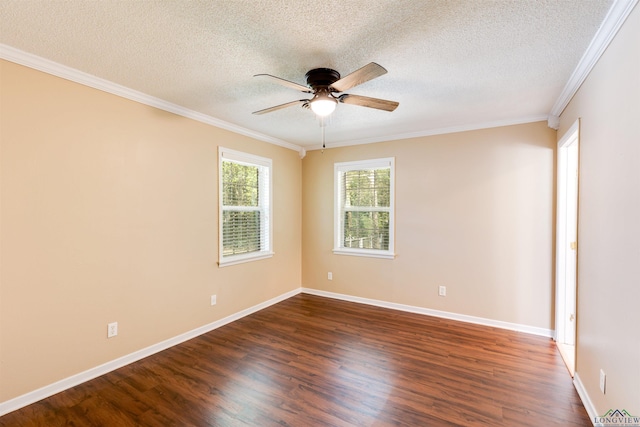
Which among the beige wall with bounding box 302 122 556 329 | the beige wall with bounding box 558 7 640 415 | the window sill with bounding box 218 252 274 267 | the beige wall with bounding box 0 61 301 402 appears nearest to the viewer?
the beige wall with bounding box 558 7 640 415

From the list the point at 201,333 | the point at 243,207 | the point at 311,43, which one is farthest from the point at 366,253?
the point at 311,43

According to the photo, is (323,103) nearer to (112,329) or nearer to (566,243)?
(112,329)

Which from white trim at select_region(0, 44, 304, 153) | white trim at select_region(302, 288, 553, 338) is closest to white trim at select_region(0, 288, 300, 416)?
white trim at select_region(302, 288, 553, 338)

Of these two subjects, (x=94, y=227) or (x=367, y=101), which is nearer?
(x=367, y=101)

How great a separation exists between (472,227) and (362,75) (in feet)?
8.70

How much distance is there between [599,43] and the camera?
5.79 ft

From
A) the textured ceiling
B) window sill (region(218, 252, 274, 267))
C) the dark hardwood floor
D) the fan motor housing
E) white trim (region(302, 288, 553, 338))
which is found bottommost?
the dark hardwood floor

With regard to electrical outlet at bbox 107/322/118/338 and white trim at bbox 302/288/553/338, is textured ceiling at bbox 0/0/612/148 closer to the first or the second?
electrical outlet at bbox 107/322/118/338

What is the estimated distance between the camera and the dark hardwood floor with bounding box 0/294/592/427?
1926 mm

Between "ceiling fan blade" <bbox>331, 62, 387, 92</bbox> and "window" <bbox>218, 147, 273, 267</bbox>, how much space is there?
6.77 feet

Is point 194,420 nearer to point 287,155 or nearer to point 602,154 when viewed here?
point 602,154

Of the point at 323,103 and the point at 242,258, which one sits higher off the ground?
the point at 323,103

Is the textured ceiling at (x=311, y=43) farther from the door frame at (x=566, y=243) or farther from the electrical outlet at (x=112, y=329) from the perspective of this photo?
the electrical outlet at (x=112, y=329)

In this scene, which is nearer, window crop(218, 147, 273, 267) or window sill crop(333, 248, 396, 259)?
window crop(218, 147, 273, 267)
